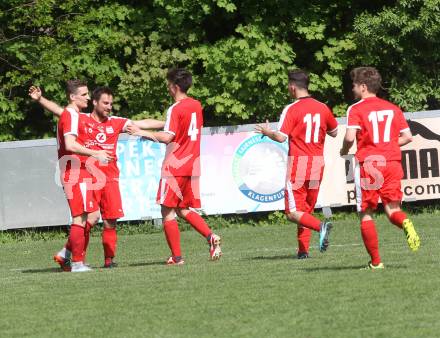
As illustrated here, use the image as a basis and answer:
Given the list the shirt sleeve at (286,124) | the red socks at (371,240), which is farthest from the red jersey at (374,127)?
the shirt sleeve at (286,124)

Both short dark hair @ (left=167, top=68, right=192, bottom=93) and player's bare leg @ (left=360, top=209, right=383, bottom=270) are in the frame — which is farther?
short dark hair @ (left=167, top=68, right=192, bottom=93)

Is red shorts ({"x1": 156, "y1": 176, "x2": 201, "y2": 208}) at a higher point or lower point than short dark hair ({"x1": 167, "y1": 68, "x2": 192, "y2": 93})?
lower

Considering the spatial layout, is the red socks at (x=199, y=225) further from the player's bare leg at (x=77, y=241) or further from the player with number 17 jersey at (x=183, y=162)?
the player's bare leg at (x=77, y=241)

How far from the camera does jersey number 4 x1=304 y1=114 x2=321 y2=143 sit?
12.3 metres

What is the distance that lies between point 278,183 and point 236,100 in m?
2.54

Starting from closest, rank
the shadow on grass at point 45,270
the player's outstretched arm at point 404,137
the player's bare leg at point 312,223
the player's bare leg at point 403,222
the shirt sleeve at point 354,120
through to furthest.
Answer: the player's bare leg at point 403,222, the shirt sleeve at point 354,120, the player's outstretched arm at point 404,137, the player's bare leg at point 312,223, the shadow on grass at point 45,270

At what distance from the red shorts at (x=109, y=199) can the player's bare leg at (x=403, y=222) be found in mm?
3079

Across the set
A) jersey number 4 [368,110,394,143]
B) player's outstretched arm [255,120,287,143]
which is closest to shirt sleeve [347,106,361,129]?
jersey number 4 [368,110,394,143]

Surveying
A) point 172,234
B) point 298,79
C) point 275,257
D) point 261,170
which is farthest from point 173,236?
point 261,170

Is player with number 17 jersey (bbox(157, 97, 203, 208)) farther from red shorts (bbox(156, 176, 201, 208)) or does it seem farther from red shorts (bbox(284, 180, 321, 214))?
red shorts (bbox(284, 180, 321, 214))

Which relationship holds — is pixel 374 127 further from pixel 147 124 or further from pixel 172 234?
pixel 147 124

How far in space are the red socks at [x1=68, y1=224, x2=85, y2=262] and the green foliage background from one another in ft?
35.6

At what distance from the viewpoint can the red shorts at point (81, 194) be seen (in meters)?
12.2

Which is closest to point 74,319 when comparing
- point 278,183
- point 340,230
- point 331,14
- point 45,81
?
point 340,230
